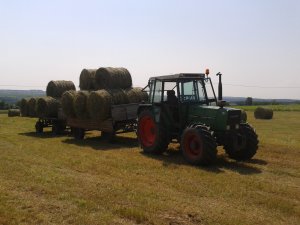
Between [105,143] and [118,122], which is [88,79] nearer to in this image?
[118,122]

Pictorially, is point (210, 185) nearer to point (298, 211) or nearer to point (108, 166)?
point (298, 211)

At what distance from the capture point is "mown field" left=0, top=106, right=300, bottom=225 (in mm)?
5785

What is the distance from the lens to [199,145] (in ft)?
31.8

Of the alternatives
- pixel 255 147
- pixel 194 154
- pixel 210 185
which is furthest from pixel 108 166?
pixel 255 147

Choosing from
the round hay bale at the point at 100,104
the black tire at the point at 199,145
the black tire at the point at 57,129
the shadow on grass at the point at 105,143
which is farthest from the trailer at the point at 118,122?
the black tire at the point at 199,145

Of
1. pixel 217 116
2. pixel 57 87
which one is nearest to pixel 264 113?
pixel 57 87

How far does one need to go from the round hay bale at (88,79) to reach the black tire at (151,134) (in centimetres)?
424

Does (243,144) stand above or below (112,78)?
below

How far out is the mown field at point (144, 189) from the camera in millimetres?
5785

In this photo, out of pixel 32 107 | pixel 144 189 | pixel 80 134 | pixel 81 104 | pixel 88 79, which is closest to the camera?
pixel 144 189

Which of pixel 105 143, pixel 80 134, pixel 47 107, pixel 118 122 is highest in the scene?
pixel 47 107

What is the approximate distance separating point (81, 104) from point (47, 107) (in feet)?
10.8

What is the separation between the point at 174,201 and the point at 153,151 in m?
4.91

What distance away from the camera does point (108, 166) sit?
9.54 meters
